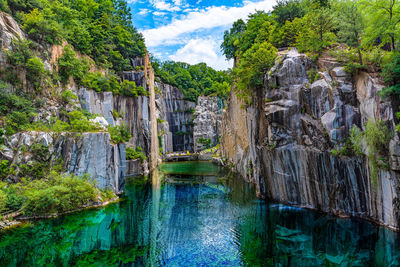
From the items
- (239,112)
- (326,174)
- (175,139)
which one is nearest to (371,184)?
(326,174)

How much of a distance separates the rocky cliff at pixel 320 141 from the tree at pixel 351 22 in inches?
61.0

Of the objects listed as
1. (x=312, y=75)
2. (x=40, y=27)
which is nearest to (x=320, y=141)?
(x=312, y=75)

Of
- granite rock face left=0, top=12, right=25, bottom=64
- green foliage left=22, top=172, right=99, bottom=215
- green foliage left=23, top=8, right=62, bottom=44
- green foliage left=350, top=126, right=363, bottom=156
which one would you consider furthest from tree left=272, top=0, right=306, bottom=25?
granite rock face left=0, top=12, right=25, bottom=64

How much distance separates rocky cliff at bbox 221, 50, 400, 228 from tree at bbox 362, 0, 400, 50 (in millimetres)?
1941

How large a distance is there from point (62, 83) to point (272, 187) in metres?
21.2

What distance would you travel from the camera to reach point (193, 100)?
5822 cm

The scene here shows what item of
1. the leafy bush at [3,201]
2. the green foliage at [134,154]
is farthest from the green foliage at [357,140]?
the green foliage at [134,154]

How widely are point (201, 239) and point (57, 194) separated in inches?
381

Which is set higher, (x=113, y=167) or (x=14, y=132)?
(x=14, y=132)

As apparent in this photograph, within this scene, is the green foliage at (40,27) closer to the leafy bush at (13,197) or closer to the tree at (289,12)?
the leafy bush at (13,197)

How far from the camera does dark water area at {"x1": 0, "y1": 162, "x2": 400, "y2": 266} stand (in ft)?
31.5

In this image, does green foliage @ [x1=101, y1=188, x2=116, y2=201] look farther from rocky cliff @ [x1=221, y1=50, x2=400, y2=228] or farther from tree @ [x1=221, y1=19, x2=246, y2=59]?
tree @ [x1=221, y1=19, x2=246, y2=59]

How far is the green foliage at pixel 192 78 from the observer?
181 ft

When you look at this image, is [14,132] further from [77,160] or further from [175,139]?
[175,139]
